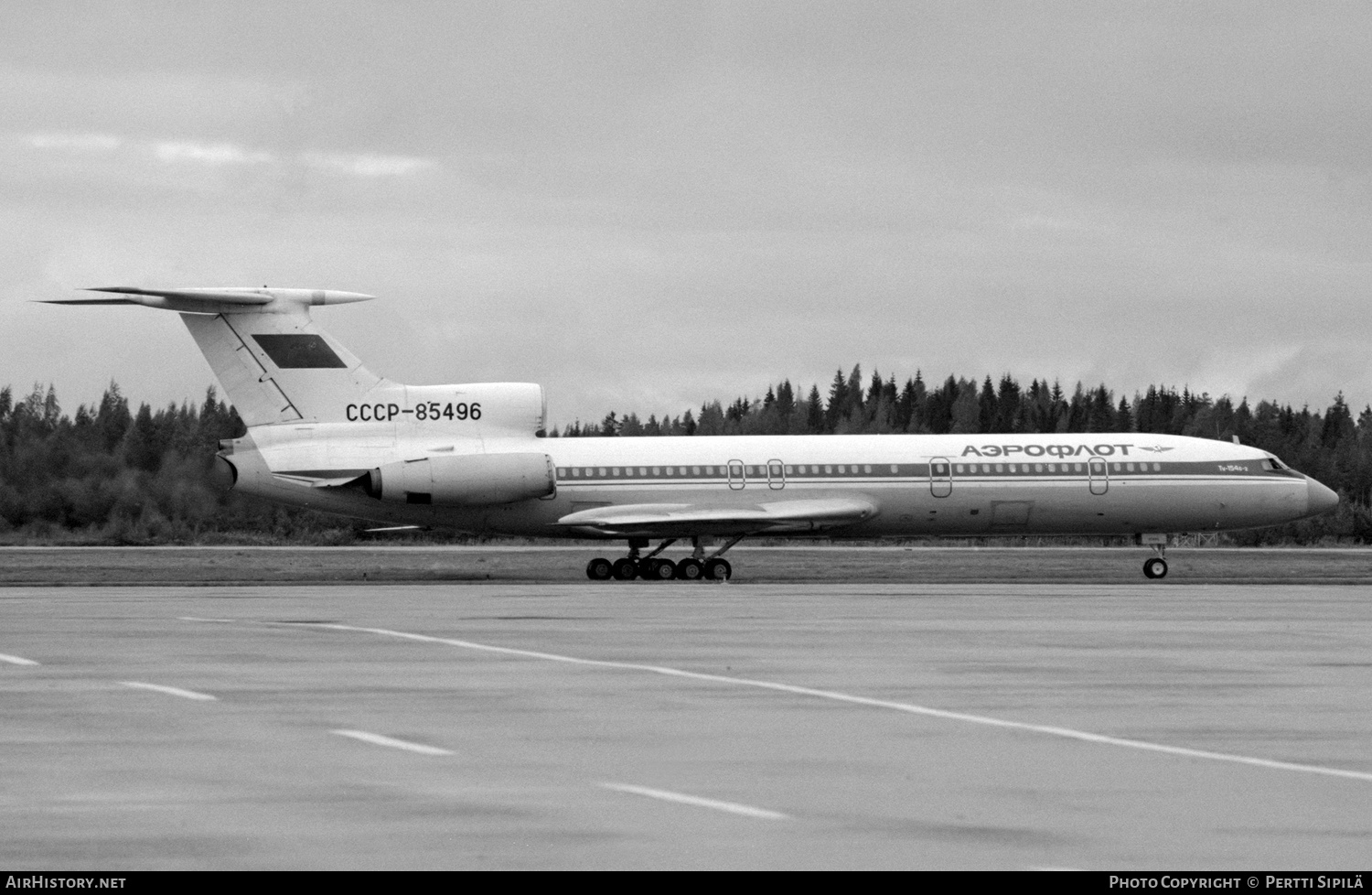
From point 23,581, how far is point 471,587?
1149 centimetres

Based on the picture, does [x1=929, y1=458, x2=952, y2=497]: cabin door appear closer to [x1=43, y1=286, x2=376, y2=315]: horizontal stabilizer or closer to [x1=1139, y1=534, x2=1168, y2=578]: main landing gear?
[x1=1139, y1=534, x2=1168, y2=578]: main landing gear

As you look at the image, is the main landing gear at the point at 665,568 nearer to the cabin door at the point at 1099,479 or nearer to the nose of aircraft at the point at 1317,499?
the cabin door at the point at 1099,479

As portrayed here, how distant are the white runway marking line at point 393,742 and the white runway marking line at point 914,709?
4408 millimetres

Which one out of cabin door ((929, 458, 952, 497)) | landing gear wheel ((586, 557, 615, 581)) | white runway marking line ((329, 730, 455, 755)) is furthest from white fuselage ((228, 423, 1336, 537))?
white runway marking line ((329, 730, 455, 755))

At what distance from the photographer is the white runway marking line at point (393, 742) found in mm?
13076

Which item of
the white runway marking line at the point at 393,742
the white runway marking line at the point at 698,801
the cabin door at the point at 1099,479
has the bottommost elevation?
the white runway marking line at the point at 698,801

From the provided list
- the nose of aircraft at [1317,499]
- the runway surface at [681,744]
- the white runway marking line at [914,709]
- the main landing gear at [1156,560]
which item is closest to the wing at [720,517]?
the main landing gear at [1156,560]

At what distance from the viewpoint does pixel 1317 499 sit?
4941cm

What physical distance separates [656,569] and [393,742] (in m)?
32.0

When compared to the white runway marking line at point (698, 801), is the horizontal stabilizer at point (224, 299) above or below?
above

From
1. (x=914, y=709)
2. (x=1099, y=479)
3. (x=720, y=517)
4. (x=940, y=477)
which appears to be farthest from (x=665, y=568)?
(x=914, y=709)

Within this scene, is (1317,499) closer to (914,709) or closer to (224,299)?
(224,299)
